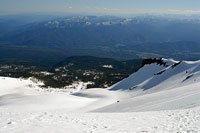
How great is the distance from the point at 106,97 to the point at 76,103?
1699 cm

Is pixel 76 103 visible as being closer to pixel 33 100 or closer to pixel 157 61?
pixel 33 100

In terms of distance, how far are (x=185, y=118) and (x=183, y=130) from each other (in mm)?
3765

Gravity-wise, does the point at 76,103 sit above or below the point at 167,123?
below

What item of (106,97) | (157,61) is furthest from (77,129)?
(157,61)

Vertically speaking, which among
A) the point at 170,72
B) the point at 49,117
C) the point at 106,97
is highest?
the point at 49,117

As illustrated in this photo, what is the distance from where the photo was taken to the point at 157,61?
112 m

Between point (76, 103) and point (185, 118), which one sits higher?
point (185, 118)

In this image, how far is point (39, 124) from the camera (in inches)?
659

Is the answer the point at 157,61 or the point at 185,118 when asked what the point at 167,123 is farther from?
the point at 157,61

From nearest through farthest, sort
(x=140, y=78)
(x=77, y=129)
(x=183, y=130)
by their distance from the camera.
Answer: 1. (x=183, y=130)
2. (x=77, y=129)
3. (x=140, y=78)

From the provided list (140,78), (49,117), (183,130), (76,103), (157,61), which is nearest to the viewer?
(183,130)

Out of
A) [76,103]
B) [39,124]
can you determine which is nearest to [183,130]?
[39,124]

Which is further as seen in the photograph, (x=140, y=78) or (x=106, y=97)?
(x=140, y=78)

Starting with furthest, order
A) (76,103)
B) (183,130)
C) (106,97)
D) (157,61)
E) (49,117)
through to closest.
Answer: (157,61), (106,97), (76,103), (49,117), (183,130)
